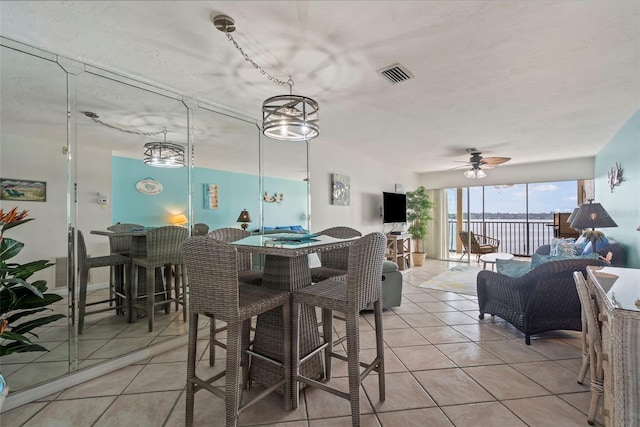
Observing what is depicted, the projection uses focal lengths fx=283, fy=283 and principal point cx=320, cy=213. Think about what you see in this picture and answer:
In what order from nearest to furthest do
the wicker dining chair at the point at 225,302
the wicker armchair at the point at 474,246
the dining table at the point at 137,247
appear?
the wicker dining chair at the point at 225,302
the dining table at the point at 137,247
the wicker armchair at the point at 474,246

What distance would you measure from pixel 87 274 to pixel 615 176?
613 centimetres

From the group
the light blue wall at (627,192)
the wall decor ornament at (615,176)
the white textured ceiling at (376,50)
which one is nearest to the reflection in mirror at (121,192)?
the white textured ceiling at (376,50)

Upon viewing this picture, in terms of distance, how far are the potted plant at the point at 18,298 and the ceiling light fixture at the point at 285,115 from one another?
151 centimetres

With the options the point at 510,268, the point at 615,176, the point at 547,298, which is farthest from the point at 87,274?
the point at 615,176

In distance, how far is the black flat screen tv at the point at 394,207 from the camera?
19.5 feet

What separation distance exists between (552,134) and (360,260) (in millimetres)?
4254

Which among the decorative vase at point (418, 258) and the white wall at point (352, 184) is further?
the decorative vase at point (418, 258)

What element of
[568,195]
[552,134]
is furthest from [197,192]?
[568,195]

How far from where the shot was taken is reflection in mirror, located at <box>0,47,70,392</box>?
187 centimetres

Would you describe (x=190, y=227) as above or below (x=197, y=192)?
below

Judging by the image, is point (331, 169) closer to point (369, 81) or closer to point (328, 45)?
point (369, 81)

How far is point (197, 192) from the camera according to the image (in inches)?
113

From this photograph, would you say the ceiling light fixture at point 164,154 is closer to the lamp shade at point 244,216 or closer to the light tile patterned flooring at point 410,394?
the lamp shade at point 244,216

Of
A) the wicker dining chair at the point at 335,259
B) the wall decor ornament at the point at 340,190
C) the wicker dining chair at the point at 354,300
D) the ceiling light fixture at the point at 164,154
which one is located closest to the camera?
the wicker dining chair at the point at 354,300
